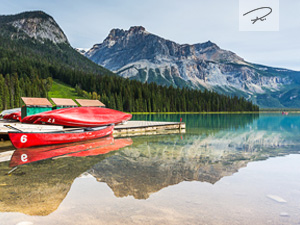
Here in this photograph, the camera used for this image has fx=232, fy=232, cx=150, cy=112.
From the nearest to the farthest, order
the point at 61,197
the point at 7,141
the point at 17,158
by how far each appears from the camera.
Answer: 1. the point at 61,197
2. the point at 17,158
3. the point at 7,141

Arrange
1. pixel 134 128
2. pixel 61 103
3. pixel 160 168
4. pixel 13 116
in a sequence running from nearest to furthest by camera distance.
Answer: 1. pixel 160 168
2. pixel 134 128
3. pixel 13 116
4. pixel 61 103

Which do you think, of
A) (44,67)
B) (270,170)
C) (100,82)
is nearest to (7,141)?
(270,170)

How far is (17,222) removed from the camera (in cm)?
730

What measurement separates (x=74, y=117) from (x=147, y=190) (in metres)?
20.9

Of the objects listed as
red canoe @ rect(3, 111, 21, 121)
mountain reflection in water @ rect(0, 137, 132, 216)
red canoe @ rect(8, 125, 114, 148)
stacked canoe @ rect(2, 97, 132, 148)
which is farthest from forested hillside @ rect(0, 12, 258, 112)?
mountain reflection in water @ rect(0, 137, 132, 216)

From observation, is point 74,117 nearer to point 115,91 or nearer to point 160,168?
point 160,168

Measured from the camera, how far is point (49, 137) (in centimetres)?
2120

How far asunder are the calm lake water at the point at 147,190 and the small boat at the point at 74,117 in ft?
33.2

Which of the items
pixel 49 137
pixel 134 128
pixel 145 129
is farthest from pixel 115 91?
pixel 49 137

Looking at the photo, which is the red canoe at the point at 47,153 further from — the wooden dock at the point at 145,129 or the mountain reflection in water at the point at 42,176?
the wooden dock at the point at 145,129

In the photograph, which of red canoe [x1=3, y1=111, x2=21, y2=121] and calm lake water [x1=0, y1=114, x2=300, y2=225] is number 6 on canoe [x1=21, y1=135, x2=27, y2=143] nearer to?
calm lake water [x1=0, y1=114, x2=300, y2=225]

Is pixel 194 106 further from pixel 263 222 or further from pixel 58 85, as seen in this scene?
pixel 263 222

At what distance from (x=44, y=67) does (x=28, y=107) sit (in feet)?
405

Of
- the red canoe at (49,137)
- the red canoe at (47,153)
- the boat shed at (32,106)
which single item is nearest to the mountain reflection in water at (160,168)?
the red canoe at (47,153)
